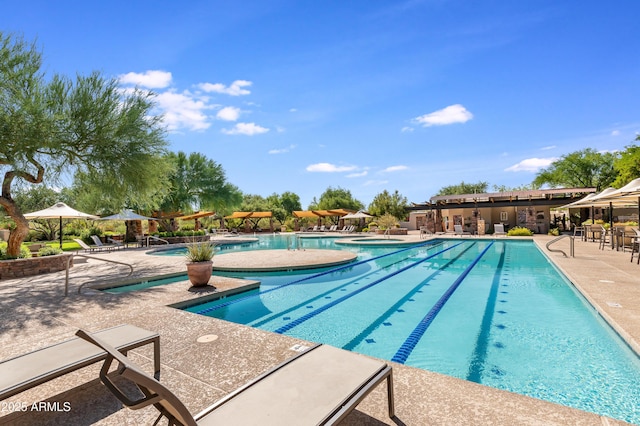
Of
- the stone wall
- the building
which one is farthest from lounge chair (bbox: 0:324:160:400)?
the building

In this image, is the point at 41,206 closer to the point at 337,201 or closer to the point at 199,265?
the point at 199,265

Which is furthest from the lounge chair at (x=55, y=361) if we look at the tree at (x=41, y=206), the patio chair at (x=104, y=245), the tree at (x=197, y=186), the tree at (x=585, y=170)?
the tree at (x=585, y=170)

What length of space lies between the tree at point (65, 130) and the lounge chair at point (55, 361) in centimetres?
876

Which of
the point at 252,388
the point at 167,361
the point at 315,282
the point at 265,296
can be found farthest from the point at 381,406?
the point at 315,282

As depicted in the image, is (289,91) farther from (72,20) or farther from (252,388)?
(252,388)

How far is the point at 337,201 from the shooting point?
48062 millimetres

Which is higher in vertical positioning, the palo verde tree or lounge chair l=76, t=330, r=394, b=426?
the palo verde tree

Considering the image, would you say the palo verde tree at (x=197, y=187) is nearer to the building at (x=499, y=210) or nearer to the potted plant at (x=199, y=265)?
the building at (x=499, y=210)

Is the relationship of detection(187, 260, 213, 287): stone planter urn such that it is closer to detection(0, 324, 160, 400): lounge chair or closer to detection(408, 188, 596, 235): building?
detection(0, 324, 160, 400): lounge chair

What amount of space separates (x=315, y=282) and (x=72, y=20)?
9.81 metres

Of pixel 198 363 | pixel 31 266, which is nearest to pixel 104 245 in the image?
pixel 31 266

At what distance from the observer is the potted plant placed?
248 inches

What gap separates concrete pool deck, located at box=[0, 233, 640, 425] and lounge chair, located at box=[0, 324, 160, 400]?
373 millimetres

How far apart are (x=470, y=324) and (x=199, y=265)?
5.09 m
